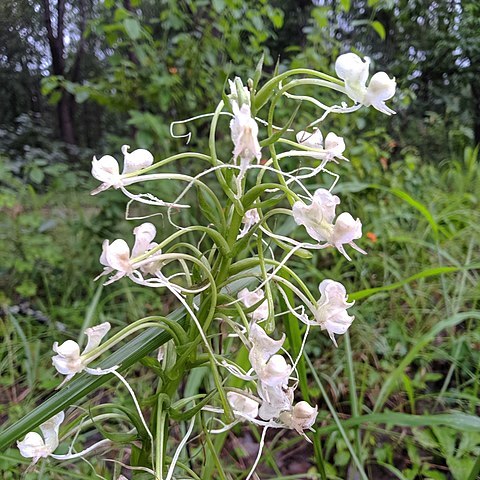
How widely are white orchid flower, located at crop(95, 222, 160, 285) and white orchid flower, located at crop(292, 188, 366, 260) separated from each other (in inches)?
5.1

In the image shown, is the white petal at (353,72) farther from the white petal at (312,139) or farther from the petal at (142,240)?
the petal at (142,240)

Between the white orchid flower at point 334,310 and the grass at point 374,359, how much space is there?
212 mm

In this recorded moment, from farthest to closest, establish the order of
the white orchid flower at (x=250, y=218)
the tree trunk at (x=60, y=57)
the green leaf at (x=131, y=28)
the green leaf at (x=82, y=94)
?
1. the tree trunk at (x=60, y=57)
2. the green leaf at (x=82, y=94)
3. the green leaf at (x=131, y=28)
4. the white orchid flower at (x=250, y=218)

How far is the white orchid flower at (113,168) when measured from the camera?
385 millimetres

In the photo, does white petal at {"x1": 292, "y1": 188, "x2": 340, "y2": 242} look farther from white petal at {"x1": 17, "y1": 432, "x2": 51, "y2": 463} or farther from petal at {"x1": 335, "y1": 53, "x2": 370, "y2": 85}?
white petal at {"x1": 17, "y1": 432, "x2": 51, "y2": 463}

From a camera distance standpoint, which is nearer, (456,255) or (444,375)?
(444,375)

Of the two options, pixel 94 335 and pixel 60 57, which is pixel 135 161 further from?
pixel 60 57

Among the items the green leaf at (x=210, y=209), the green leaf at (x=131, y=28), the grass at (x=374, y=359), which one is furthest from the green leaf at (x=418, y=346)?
the green leaf at (x=131, y=28)

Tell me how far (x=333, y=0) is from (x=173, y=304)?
1.77 meters

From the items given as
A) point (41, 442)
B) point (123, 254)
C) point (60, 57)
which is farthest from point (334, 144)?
point (60, 57)

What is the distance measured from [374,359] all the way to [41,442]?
1003 mm

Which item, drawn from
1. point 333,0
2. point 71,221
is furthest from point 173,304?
point 333,0

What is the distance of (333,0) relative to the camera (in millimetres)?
2336

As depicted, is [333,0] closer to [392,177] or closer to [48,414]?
[392,177]
